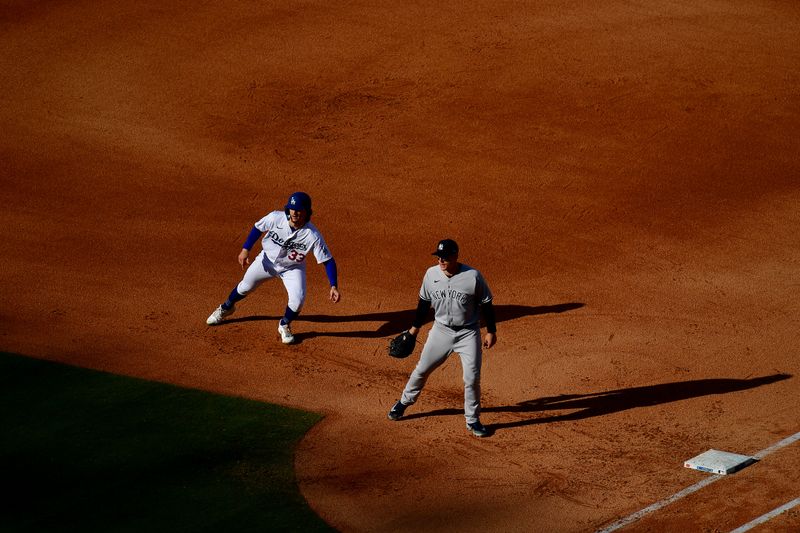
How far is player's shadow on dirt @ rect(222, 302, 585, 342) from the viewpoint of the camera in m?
11.6

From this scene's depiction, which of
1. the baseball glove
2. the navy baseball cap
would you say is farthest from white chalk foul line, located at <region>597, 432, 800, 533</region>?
the navy baseball cap

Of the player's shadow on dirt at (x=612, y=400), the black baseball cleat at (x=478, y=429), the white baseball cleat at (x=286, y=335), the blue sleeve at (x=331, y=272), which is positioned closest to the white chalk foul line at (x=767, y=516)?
the player's shadow on dirt at (x=612, y=400)

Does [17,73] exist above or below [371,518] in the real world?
above

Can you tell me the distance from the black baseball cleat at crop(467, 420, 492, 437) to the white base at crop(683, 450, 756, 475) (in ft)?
6.21

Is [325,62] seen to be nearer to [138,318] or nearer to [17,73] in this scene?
[17,73]

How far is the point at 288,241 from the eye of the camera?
11133 mm

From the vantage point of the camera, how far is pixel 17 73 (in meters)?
17.7

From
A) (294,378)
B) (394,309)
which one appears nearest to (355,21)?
(394,309)

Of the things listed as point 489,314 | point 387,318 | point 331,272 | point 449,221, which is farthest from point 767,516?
point 449,221

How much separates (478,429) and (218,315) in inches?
155

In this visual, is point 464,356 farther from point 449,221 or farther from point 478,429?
point 449,221

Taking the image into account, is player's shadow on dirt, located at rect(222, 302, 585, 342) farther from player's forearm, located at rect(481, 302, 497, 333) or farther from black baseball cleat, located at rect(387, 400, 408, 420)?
player's forearm, located at rect(481, 302, 497, 333)

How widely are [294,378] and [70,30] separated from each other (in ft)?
38.1

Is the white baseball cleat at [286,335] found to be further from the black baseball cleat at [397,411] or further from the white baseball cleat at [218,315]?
the black baseball cleat at [397,411]
